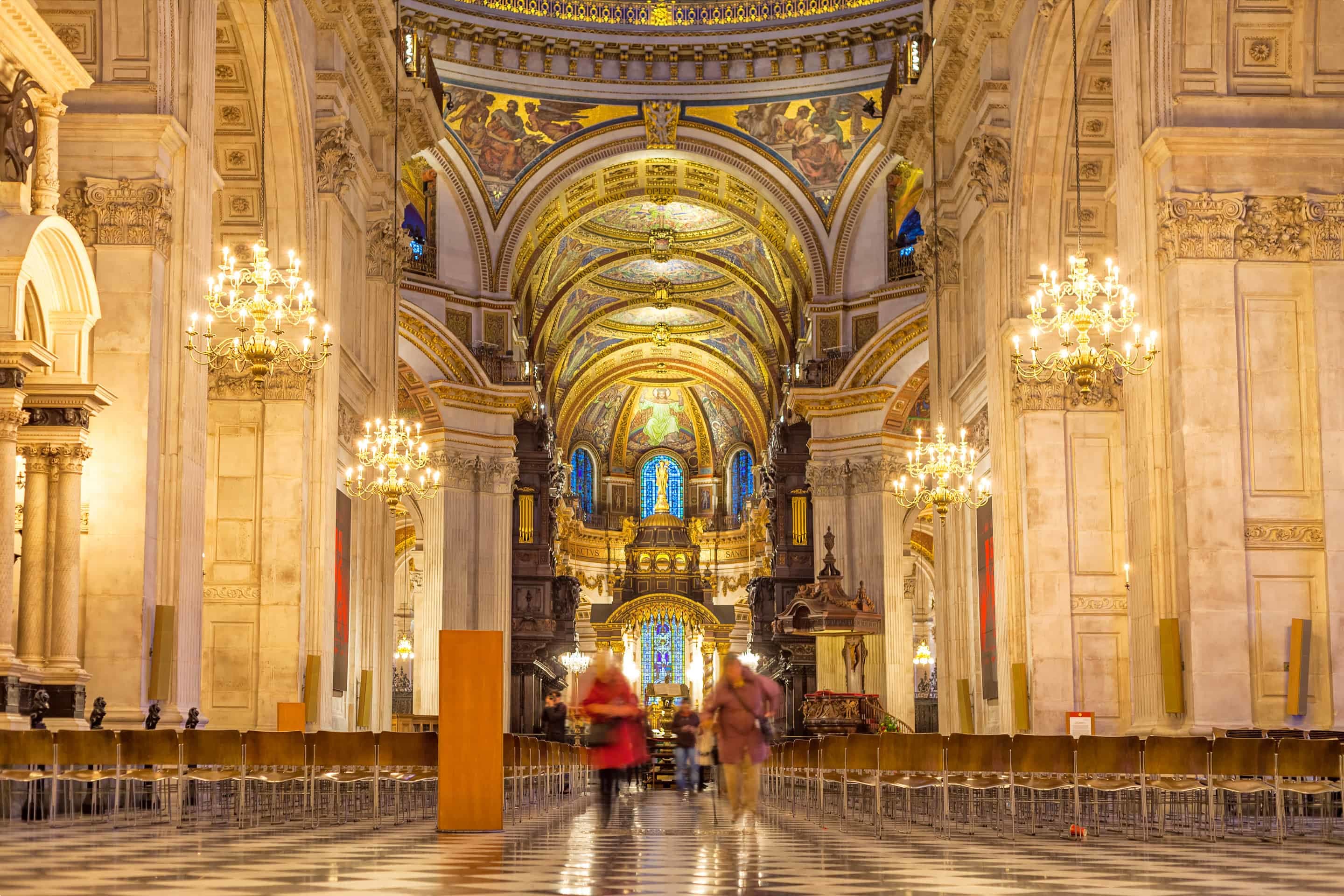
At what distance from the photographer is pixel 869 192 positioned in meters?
34.6

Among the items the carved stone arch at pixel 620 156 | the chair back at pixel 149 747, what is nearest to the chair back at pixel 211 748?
the chair back at pixel 149 747

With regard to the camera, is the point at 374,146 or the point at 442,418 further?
the point at 442,418

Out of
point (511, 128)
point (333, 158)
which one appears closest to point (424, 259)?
point (511, 128)

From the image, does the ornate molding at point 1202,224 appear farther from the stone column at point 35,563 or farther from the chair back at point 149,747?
the stone column at point 35,563

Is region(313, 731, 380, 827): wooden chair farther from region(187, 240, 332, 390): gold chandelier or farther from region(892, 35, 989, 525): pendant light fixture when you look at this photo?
region(892, 35, 989, 525): pendant light fixture

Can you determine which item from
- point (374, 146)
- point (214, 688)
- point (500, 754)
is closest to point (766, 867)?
point (500, 754)

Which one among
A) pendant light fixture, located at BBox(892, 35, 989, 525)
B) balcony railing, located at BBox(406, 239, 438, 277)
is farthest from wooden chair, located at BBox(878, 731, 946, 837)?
balcony railing, located at BBox(406, 239, 438, 277)

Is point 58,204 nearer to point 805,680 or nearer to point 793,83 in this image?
point 793,83

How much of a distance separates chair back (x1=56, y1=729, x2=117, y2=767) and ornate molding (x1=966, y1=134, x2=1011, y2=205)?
12.8 meters

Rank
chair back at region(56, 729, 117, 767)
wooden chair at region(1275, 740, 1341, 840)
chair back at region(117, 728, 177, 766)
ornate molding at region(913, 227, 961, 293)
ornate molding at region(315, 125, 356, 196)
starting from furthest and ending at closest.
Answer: ornate molding at region(913, 227, 961, 293)
ornate molding at region(315, 125, 356, 196)
chair back at region(117, 728, 177, 766)
chair back at region(56, 729, 117, 767)
wooden chair at region(1275, 740, 1341, 840)

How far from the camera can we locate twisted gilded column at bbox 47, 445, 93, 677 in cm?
1209

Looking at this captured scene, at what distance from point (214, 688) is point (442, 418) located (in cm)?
1713

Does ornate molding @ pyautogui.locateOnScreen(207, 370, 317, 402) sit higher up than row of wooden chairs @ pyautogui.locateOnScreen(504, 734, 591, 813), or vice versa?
ornate molding @ pyautogui.locateOnScreen(207, 370, 317, 402)

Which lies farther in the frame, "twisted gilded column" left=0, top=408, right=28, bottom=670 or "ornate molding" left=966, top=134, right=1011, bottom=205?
"ornate molding" left=966, top=134, right=1011, bottom=205
